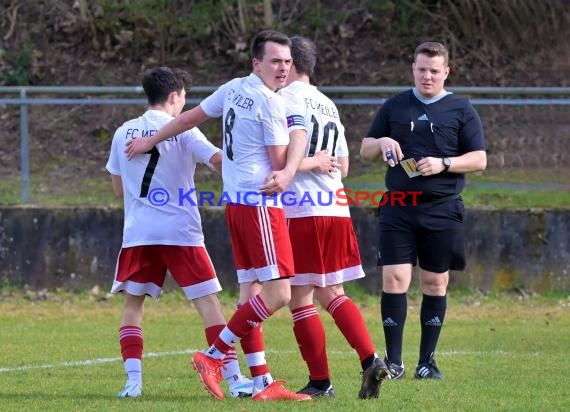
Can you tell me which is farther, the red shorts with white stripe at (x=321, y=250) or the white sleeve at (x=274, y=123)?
the red shorts with white stripe at (x=321, y=250)

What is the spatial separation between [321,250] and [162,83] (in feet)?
4.84

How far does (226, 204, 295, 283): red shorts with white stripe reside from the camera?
707 cm

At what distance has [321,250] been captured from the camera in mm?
7605

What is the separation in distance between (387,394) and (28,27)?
14102 mm

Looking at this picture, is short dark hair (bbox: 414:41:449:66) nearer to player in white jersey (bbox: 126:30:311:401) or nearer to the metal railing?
player in white jersey (bbox: 126:30:311:401)

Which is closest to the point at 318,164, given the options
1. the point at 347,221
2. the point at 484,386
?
the point at 347,221

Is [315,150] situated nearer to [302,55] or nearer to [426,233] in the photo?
[302,55]

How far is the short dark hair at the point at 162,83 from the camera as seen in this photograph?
25.8 ft

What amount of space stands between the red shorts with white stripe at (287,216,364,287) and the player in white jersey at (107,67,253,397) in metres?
0.60

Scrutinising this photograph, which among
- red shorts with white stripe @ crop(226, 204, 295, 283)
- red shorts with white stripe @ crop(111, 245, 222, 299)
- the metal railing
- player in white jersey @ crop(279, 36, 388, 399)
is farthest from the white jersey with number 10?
the metal railing

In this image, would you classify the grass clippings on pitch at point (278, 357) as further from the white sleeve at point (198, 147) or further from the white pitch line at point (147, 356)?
the white sleeve at point (198, 147)

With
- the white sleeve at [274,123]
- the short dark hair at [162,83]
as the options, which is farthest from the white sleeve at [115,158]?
the white sleeve at [274,123]

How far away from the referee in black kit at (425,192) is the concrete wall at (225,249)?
4923 millimetres

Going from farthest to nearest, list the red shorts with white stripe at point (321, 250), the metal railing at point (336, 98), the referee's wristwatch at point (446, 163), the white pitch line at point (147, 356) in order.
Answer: the metal railing at point (336, 98) → the white pitch line at point (147, 356) → the referee's wristwatch at point (446, 163) → the red shorts with white stripe at point (321, 250)
